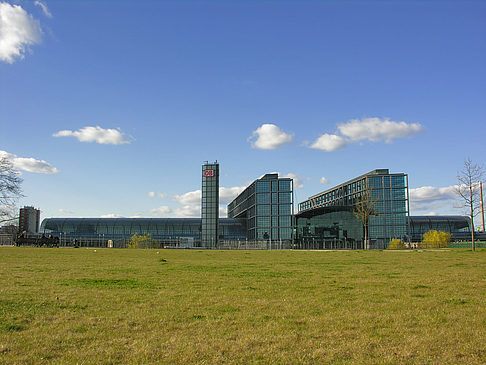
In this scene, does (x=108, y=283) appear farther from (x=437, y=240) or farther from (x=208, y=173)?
(x=208, y=173)

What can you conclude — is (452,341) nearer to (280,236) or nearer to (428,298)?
(428,298)

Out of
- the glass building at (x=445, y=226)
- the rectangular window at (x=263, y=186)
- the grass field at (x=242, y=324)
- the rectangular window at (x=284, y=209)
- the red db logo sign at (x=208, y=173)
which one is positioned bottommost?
the grass field at (x=242, y=324)

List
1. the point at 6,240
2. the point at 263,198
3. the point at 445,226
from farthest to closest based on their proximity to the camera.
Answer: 1. the point at 445,226
2. the point at 263,198
3. the point at 6,240

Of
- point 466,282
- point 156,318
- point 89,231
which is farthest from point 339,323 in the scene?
point 89,231

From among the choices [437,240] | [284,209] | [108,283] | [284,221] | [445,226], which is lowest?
[437,240]

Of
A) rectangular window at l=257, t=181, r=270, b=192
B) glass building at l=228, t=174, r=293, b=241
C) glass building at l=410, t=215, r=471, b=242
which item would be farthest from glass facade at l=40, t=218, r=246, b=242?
glass building at l=410, t=215, r=471, b=242

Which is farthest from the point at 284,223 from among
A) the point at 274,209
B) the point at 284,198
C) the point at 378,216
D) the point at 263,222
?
the point at 378,216

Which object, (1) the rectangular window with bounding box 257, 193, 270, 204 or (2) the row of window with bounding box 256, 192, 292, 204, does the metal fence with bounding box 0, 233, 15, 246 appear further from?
(2) the row of window with bounding box 256, 192, 292, 204

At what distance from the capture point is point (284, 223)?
134 meters

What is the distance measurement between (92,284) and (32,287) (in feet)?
6.60

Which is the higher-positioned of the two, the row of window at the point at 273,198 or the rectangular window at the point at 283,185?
the rectangular window at the point at 283,185

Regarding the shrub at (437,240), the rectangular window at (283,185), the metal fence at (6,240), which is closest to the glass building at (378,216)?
the rectangular window at (283,185)

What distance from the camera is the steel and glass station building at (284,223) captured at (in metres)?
126

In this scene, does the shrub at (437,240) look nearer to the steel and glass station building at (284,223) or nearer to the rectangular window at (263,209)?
the steel and glass station building at (284,223)
